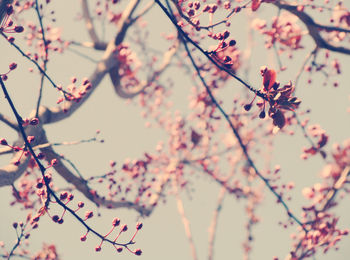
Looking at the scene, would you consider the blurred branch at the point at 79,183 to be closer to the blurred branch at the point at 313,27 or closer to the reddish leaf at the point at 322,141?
the reddish leaf at the point at 322,141

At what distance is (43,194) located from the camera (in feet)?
6.22

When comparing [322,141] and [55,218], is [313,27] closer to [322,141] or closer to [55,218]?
[322,141]

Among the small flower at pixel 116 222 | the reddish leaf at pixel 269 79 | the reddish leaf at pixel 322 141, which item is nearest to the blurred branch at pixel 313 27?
the reddish leaf at pixel 322 141

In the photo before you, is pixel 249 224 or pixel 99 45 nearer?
pixel 99 45

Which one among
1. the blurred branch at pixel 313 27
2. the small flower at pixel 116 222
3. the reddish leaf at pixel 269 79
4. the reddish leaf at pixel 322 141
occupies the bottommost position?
the small flower at pixel 116 222

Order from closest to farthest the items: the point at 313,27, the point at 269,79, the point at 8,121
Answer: the point at 269,79
the point at 8,121
the point at 313,27

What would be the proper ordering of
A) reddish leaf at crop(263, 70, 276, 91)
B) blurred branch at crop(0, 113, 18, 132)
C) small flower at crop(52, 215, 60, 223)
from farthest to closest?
blurred branch at crop(0, 113, 18, 132) < small flower at crop(52, 215, 60, 223) < reddish leaf at crop(263, 70, 276, 91)

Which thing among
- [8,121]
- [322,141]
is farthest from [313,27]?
[8,121]

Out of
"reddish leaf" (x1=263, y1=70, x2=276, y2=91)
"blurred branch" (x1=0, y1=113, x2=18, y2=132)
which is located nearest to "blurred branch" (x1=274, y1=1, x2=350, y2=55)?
"reddish leaf" (x1=263, y1=70, x2=276, y2=91)

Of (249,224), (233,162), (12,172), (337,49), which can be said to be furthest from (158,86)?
(12,172)

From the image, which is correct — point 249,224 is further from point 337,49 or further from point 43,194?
point 43,194

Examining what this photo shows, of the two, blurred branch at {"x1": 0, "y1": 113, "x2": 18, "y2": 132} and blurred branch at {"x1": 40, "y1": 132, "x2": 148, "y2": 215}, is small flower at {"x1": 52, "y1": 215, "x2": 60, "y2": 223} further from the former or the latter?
blurred branch at {"x1": 0, "y1": 113, "x2": 18, "y2": 132}

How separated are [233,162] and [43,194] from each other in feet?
21.1

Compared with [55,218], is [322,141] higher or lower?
higher
